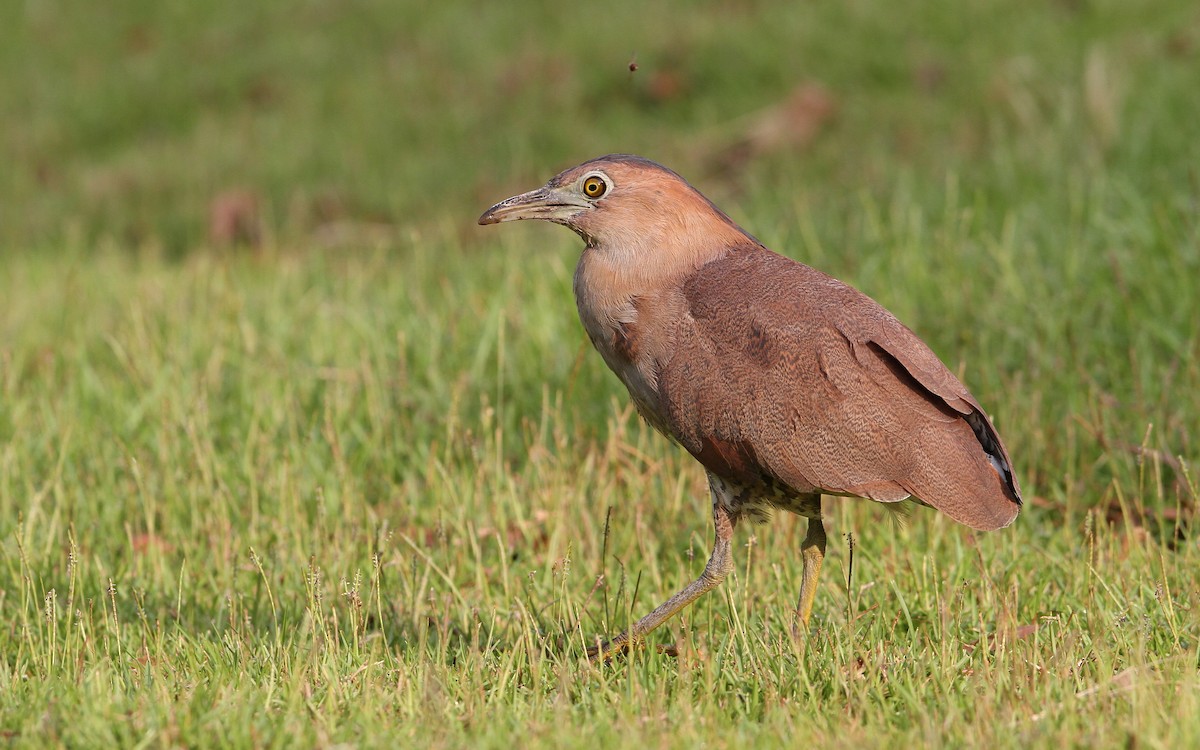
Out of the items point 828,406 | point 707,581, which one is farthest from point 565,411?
point 828,406

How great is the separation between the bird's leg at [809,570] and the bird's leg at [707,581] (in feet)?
0.77

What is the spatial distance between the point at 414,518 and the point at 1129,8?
7502mm

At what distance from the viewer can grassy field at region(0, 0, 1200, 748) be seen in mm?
3516

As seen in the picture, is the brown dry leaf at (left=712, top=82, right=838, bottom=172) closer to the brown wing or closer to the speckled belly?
the speckled belly

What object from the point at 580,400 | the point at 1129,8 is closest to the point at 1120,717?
the point at 580,400

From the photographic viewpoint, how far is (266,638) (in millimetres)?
4062

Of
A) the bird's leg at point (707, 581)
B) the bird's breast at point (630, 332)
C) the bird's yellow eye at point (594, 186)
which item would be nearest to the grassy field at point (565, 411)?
the bird's leg at point (707, 581)

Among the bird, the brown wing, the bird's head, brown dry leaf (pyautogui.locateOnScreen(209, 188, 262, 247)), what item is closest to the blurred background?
brown dry leaf (pyautogui.locateOnScreen(209, 188, 262, 247))

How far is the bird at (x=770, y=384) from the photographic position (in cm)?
378

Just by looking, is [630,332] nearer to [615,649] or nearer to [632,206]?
[632,206]

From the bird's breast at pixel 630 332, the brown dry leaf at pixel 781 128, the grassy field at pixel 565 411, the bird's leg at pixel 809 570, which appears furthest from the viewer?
the brown dry leaf at pixel 781 128

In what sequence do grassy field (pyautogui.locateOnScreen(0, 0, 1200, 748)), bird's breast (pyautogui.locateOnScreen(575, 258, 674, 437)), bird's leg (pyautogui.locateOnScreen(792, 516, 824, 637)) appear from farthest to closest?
1. bird's leg (pyautogui.locateOnScreen(792, 516, 824, 637))
2. bird's breast (pyautogui.locateOnScreen(575, 258, 674, 437))
3. grassy field (pyautogui.locateOnScreen(0, 0, 1200, 748))

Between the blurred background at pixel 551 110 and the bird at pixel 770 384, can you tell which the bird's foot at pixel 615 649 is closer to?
the bird at pixel 770 384

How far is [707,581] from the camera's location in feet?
13.4
